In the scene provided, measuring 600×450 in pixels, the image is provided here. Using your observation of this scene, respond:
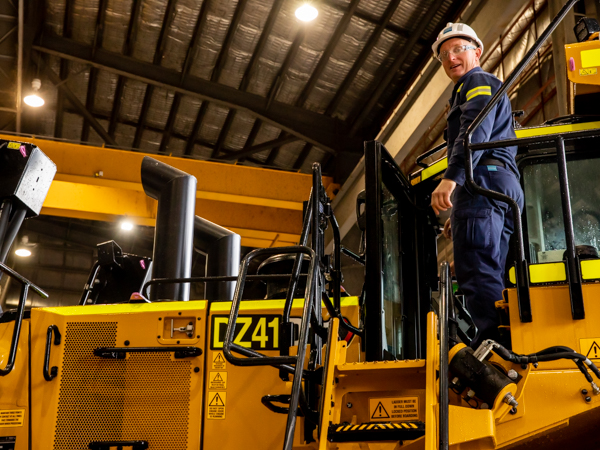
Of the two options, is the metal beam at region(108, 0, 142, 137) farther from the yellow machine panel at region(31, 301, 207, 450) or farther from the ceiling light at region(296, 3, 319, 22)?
the yellow machine panel at region(31, 301, 207, 450)

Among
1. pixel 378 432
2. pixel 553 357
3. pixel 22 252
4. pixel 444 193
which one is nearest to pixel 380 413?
pixel 378 432

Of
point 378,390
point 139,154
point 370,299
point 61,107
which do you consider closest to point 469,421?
point 378,390

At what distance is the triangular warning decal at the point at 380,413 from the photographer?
119 inches

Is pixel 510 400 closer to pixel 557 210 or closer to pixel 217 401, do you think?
pixel 557 210

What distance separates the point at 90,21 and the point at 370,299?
9942 mm

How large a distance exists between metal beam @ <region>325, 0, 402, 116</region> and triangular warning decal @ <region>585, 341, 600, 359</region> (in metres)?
7.55

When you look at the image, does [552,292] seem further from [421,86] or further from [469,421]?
[421,86]

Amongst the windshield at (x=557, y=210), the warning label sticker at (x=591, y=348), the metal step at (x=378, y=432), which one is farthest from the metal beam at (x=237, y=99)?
the metal step at (x=378, y=432)

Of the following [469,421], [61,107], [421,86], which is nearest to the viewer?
[469,421]

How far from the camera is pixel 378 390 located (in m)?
3.03

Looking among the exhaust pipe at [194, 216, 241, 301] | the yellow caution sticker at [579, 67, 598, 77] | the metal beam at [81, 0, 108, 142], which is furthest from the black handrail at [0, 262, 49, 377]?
the metal beam at [81, 0, 108, 142]

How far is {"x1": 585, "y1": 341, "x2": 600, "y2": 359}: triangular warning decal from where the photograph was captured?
9.13 ft

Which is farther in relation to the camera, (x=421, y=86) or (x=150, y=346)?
(x=421, y=86)

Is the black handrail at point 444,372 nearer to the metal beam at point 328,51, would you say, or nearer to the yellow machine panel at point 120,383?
the yellow machine panel at point 120,383
